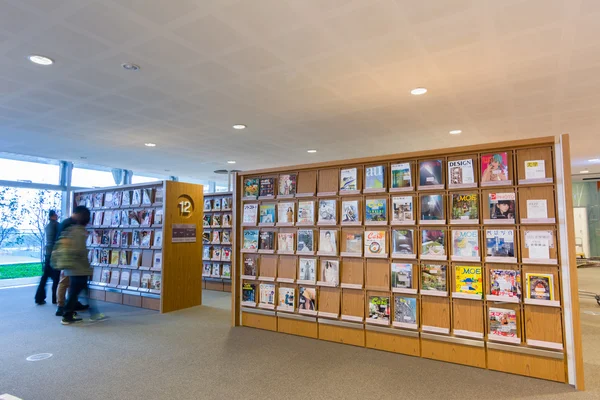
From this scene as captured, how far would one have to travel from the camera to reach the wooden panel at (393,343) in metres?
3.82

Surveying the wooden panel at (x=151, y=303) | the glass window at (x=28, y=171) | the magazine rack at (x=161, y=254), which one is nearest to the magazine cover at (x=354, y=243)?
the magazine rack at (x=161, y=254)

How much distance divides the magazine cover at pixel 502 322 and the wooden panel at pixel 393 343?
775 mm

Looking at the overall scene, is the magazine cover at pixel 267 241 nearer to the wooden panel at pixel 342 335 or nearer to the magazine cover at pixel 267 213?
the magazine cover at pixel 267 213

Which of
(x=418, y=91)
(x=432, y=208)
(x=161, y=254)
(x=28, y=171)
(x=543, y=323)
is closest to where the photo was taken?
(x=543, y=323)

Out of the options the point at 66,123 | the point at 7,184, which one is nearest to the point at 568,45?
the point at 66,123

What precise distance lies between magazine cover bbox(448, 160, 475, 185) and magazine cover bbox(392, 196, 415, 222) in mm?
494

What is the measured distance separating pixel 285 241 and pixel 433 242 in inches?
74.1

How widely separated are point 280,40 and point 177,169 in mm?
8930

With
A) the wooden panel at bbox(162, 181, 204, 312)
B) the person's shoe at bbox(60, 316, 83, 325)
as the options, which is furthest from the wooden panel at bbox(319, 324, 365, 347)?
the person's shoe at bbox(60, 316, 83, 325)

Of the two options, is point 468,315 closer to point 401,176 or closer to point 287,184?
point 401,176

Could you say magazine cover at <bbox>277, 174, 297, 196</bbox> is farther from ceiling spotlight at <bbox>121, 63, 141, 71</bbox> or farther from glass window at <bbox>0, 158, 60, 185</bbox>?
glass window at <bbox>0, 158, 60, 185</bbox>

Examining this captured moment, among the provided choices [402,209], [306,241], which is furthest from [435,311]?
[306,241]

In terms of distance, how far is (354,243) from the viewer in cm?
425

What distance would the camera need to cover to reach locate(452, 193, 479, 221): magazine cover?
362 centimetres
